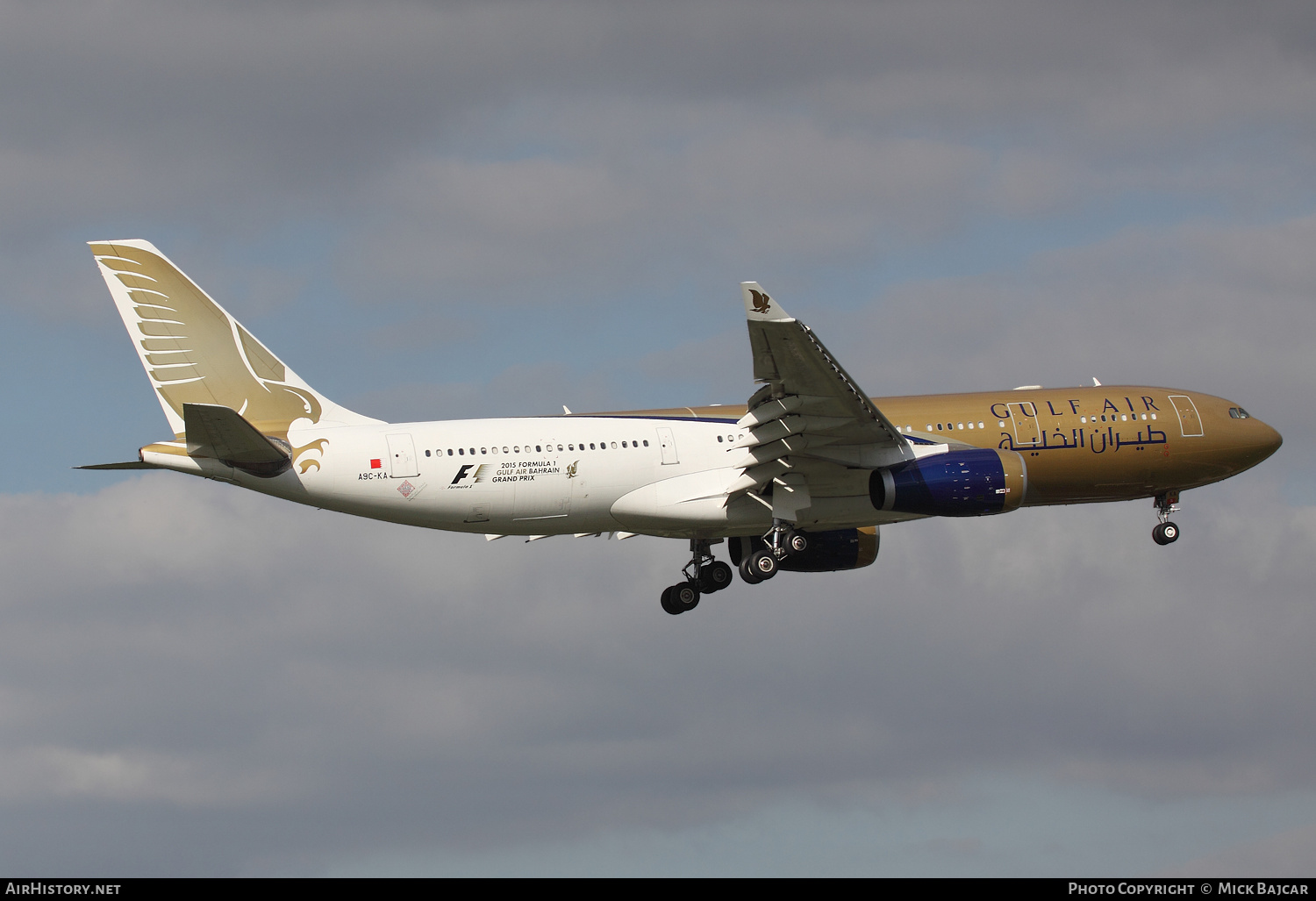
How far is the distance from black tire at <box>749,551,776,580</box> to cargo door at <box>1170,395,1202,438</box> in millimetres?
15222

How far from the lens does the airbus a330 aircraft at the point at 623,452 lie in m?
42.7

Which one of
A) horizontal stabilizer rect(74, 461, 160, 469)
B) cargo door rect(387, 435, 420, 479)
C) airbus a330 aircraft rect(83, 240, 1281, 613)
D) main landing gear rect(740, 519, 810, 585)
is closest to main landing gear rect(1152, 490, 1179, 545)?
airbus a330 aircraft rect(83, 240, 1281, 613)

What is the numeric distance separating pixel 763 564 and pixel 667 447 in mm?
5157

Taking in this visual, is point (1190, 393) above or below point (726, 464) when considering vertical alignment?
above

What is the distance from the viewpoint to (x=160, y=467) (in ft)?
137

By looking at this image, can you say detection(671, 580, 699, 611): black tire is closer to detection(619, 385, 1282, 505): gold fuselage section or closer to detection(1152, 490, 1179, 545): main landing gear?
detection(619, 385, 1282, 505): gold fuselage section

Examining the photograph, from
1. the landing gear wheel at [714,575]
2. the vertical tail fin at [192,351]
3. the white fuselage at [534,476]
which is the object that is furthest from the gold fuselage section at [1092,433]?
the vertical tail fin at [192,351]

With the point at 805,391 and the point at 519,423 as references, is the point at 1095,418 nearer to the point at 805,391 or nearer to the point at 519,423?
the point at 805,391

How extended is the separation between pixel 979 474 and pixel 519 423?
14150 millimetres

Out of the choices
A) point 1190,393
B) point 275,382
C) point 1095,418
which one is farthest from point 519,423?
point 1190,393

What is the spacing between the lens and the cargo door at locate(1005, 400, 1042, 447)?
4841 cm

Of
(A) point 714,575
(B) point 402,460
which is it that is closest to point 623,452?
(B) point 402,460

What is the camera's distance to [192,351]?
146 feet

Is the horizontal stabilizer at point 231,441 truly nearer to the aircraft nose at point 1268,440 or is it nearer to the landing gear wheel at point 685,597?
the landing gear wheel at point 685,597
